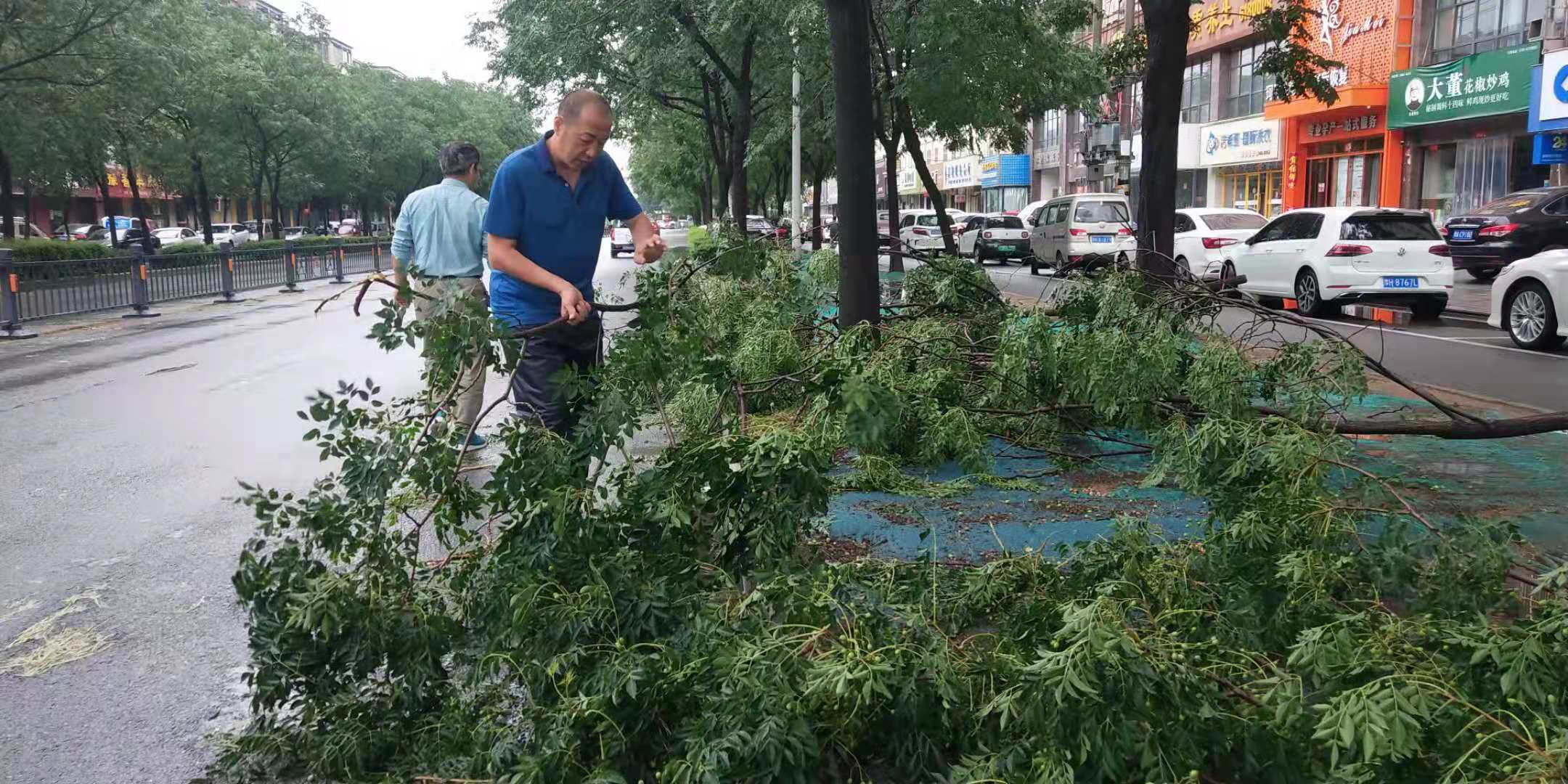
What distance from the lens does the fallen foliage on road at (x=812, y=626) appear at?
2.35 m

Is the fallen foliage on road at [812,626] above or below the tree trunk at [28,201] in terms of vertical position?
below

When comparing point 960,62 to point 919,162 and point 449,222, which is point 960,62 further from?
point 449,222

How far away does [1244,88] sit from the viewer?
123 feet

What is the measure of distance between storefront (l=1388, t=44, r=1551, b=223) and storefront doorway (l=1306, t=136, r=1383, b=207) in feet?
4.22

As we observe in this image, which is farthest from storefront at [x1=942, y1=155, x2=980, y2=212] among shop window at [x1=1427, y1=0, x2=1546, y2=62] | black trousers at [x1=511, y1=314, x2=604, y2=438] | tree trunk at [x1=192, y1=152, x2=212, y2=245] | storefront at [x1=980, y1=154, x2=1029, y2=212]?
black trousers at [x1=511, y1=314, x2=604, y2=438]

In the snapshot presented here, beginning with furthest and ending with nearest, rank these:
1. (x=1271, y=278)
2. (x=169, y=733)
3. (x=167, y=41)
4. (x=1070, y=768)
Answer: (x=167, y=41), (x=1271, y=278), (x=169, y=733), (x=1070, y=768)

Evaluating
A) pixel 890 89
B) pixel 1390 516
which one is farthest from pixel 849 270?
pixel 890 89

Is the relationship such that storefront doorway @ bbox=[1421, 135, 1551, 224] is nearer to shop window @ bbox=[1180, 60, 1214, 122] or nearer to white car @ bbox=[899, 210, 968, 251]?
shop window @ bbox=[1180, 60, 1214, 122]

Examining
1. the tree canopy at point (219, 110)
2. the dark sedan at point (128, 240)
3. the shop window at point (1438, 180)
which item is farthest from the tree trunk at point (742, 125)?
the dark sedan at point (128, 240)

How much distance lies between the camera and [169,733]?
3.54m

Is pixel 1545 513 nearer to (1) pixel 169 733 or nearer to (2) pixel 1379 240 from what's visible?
(1) pixel 169 733

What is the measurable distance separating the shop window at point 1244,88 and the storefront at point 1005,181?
17566mm

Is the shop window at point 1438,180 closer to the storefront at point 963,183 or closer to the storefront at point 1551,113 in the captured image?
the storefront at point 1551,113

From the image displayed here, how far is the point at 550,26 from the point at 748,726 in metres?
23.2
